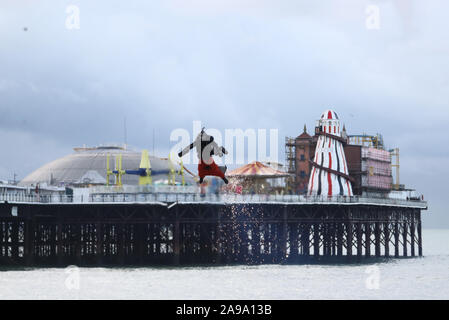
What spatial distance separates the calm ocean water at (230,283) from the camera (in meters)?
66.4

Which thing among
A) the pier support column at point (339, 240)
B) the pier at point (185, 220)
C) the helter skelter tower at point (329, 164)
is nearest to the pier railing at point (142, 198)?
the pier at point (185, 220)

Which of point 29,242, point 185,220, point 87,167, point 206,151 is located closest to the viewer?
point 206,151

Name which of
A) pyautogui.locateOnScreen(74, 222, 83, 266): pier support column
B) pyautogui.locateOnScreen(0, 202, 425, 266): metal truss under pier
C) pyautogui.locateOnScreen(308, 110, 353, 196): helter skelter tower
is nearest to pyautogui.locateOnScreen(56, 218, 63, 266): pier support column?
pyautogui.locateOnScreen(0, 202, 425, 266): metal truss under pier

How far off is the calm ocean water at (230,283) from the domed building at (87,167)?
57.7 meters

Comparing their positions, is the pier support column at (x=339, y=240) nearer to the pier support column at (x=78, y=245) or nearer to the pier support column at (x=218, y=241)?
the pier support column at (x=218, y=241)

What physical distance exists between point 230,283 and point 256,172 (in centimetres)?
4226

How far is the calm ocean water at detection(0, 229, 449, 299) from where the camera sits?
218ft

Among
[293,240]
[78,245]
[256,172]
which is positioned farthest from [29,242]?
[256,172]

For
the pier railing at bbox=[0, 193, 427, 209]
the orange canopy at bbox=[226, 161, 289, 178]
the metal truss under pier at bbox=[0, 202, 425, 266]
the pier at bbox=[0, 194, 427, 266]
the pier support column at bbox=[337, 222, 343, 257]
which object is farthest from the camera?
the orange canopy at bbox=[226, 161, 289, 178]

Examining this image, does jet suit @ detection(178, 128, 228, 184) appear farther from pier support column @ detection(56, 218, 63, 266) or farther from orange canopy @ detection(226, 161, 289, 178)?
orange canopy @ detection(226, 161, 289, 178)

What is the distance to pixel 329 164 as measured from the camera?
110000 millimetres

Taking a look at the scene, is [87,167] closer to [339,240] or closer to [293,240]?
[339,240]

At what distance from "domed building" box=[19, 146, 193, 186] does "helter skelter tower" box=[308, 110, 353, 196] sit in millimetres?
37435
